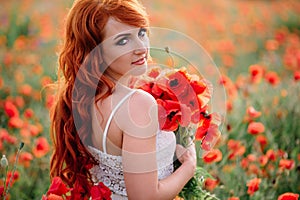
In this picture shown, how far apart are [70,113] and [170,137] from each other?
38cm

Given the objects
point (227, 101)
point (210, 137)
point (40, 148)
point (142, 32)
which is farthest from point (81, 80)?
point (227, 101)

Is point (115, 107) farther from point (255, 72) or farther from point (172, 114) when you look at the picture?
point (255, 72)

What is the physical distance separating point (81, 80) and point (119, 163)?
305mm

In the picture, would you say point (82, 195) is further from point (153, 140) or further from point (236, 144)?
point (236, 144)

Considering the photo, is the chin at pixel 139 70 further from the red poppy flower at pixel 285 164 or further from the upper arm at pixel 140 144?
the red poppy flower at pixel 285 164

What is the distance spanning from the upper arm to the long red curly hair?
0.13 meters

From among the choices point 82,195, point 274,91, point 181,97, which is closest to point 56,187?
point 82,195

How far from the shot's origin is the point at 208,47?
5859 mm

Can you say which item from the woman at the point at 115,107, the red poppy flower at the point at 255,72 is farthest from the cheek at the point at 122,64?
the red poppy flower at the point at 255,72

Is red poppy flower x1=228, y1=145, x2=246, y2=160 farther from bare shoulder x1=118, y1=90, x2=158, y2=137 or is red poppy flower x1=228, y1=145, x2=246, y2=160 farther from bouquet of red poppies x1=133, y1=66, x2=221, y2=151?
bare shoulder x1=118, y1=90, x2=158, y2=137

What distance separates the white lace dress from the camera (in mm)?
1814

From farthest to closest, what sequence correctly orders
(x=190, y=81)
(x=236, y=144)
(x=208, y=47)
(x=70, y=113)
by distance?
(x=208, y=47), (x=236, y=144), (x=70, y=113), (x=190, y=81)

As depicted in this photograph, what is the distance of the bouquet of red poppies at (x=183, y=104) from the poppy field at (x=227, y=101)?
38 centimetres

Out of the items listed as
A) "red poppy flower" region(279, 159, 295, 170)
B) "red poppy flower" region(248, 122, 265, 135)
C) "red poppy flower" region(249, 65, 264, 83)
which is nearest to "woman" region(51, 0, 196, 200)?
"red poppy flower" region(279, 159, 295, 170)
